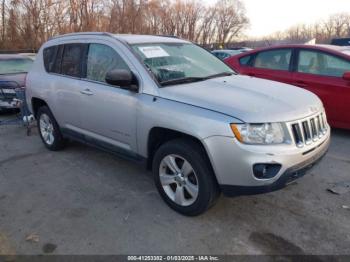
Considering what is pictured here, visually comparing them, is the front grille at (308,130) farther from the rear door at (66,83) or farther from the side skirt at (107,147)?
the rear door at (66,83)

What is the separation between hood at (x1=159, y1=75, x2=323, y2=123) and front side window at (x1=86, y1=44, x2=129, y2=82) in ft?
2.65

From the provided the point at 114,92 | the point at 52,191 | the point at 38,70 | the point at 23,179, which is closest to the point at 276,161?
the point at 114,92

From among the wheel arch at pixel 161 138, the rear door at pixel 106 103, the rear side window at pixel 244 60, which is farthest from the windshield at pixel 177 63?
the rear side window at pixel 244 60

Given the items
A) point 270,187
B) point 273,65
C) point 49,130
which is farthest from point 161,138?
point 273,65

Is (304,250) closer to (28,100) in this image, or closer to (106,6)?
(28,100)

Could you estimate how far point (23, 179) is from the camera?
436 centimetres

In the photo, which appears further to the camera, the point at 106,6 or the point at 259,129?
the point at 106,6

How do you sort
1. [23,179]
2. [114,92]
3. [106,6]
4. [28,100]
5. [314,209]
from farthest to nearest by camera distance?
[106,6]
[28,100]
[23,179]
[114,92]
[314,209]

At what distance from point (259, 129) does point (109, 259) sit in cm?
163

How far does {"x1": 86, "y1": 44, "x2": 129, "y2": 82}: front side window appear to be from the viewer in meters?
3.84

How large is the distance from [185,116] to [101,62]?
1589 millimetres

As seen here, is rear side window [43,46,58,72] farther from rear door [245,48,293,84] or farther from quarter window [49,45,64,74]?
rear door [245,48,293,84]

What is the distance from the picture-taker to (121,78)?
3.39m

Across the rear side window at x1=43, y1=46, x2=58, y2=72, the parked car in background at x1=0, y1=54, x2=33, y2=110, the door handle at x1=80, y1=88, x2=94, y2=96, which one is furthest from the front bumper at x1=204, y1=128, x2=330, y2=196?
the parked car in background at x1=0, y1=54, x2=33, y2=110
